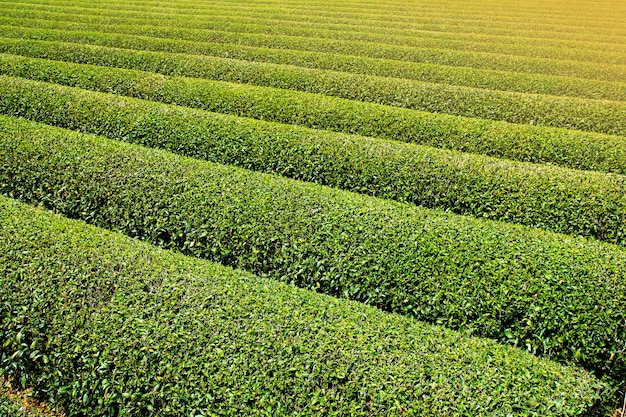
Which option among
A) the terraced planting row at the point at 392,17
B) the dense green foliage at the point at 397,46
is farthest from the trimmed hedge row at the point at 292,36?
the terraced planting row at the point at 392,17

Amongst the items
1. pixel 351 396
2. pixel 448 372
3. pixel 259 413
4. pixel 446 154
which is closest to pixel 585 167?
pixel 446 154

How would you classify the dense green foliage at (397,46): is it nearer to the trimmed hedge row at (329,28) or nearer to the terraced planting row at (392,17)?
the trimmed hedge row at (329,28)

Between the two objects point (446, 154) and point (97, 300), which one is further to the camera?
point (446, 154)

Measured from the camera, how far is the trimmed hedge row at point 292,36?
60.0 feet

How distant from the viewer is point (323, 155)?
31.6 feet

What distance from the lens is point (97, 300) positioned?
18.2 ft

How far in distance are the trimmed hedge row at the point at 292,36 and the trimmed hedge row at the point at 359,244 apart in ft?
35.9

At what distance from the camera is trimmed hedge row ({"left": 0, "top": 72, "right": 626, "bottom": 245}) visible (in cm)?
837

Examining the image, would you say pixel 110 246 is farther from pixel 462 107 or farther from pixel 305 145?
pixel 462 107

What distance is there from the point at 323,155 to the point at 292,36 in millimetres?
11128

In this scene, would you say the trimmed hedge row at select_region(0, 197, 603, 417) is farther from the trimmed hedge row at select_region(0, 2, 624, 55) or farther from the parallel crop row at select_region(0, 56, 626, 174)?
the trimmed hedge row at select_region(0, 2, 624, 55)

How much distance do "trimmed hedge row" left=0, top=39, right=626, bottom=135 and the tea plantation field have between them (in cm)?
7

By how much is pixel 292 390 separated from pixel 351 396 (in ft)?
1.67

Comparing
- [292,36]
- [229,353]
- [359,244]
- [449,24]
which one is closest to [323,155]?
[359,244]
